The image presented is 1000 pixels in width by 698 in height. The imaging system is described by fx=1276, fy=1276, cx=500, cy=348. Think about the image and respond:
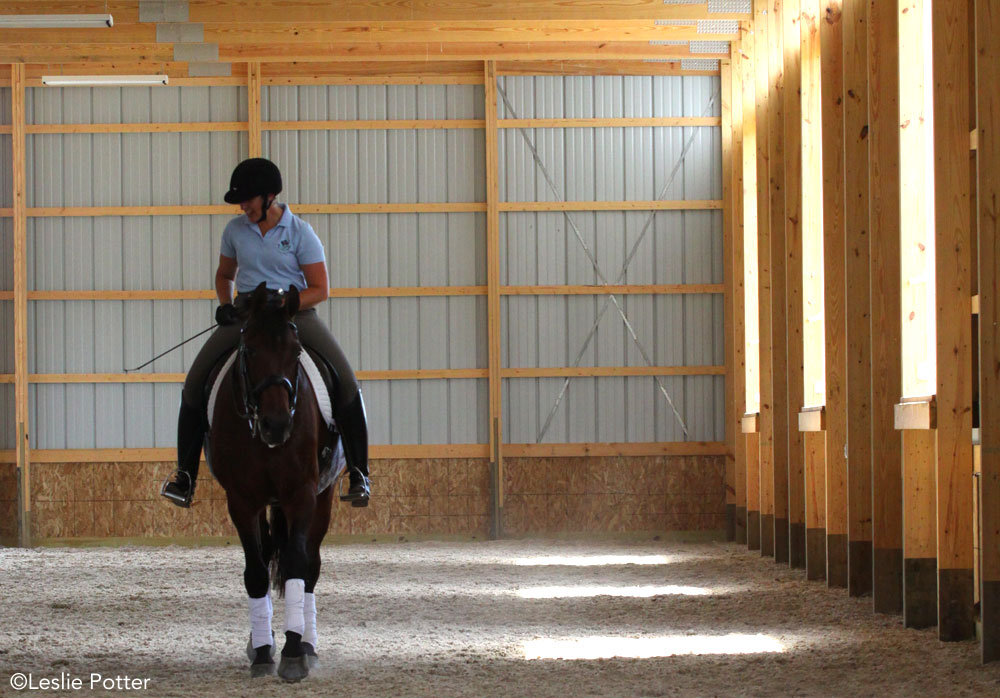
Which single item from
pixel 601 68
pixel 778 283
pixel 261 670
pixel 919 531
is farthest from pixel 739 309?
pixel 261 670

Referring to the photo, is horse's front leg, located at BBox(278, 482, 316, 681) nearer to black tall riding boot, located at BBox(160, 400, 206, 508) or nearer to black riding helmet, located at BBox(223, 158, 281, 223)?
black tall riding boot, located at BBox(160, 400, 206, 508)

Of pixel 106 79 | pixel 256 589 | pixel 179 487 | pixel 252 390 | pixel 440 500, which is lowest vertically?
pixel 440 500

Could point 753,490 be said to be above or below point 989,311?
below

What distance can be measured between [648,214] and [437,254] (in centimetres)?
244

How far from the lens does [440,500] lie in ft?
47.3

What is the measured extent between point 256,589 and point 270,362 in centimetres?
116

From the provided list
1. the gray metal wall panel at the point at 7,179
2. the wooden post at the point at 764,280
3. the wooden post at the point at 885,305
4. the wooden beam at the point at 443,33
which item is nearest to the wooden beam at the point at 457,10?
the wooden beam at the point at 443,33

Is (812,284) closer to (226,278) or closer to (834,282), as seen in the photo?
(834,282)

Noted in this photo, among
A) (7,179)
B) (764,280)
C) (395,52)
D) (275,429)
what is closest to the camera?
(275,429)

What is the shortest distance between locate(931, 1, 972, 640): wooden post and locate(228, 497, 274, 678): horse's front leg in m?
3.26

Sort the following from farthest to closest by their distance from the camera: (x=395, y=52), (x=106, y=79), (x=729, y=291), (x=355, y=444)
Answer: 1. (x=729, y=291)
2. (x=395, y=52)
3. (x=106, y=79)
4. (x=355, y=444)

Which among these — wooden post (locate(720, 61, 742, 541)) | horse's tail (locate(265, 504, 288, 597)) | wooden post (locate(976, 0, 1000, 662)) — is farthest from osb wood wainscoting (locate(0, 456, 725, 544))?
wooden post (locate(976, 0, 1000, 662))

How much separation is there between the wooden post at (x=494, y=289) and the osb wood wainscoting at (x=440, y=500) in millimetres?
134

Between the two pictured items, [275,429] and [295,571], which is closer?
[275,429]
